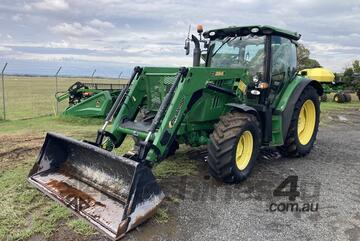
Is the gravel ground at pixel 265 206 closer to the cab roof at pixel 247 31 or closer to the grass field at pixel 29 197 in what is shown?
the grass field at pixel 29 197

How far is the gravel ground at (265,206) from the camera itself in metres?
4.13

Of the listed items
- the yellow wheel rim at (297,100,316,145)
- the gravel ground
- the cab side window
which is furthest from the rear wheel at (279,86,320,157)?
the cab side window

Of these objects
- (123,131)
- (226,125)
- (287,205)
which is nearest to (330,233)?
(287,205)

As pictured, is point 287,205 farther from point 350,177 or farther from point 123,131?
point 123,131

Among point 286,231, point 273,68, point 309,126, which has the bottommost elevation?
point 286,231

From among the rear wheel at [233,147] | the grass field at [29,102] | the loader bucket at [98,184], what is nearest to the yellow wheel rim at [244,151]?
the rear wheel at [233,147]

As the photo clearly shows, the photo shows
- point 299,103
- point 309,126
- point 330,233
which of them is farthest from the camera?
point 309,126

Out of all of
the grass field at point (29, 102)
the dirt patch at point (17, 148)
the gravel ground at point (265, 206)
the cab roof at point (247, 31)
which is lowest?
the grass field at point (29, 102)

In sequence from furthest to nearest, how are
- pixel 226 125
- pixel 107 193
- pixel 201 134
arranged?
1. pixel 201 134
2. pixel 226 125
3. pixel 107 193

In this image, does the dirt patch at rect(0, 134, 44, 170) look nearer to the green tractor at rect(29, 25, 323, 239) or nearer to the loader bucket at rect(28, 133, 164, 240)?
the loader bucket at rect(28, 133, 164, 240)

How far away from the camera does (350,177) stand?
6.26 meters

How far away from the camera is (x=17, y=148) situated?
25.0 feet

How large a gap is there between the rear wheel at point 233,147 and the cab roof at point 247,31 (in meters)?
1.64

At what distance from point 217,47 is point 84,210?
3.94 m
